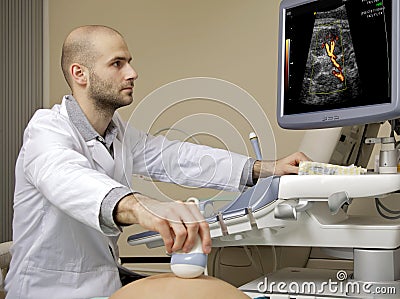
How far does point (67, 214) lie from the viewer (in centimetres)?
119

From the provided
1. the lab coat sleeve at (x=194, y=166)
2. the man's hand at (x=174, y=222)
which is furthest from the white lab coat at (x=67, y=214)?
the man's hand at (x=174, y=222)

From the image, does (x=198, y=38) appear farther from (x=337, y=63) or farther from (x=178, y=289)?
(x=178, y=289)

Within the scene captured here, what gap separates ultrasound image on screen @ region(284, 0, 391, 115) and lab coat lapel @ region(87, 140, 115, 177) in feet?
1.40

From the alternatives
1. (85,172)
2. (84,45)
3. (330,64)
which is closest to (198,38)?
(84,45)

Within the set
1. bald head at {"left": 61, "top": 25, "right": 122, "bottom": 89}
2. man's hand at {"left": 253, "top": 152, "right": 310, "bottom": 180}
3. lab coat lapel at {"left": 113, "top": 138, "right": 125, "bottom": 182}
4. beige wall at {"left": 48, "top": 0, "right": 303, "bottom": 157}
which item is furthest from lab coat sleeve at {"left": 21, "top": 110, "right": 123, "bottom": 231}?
beige wall at {"left": 48, "top": 0, "right": 303, "bottom": 157}

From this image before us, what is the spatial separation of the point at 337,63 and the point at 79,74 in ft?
2.21

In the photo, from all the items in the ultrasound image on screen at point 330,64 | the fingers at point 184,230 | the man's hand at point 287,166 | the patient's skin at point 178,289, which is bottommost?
the patient's skin at point 178,289

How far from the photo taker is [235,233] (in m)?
1.12

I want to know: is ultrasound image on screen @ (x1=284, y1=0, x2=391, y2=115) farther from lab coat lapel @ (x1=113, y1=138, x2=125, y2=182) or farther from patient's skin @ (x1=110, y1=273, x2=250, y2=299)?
patient's skin @ (x1=110, y1=273, x2=250, y2=299)

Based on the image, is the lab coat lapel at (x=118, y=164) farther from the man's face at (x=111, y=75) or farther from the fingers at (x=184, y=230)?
the fingers at (x=184, y=230)

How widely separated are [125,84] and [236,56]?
1107mm

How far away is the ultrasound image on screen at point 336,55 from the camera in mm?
1108

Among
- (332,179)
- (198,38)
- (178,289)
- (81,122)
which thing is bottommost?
(178,289)

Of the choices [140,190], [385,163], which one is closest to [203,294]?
[140,190]
